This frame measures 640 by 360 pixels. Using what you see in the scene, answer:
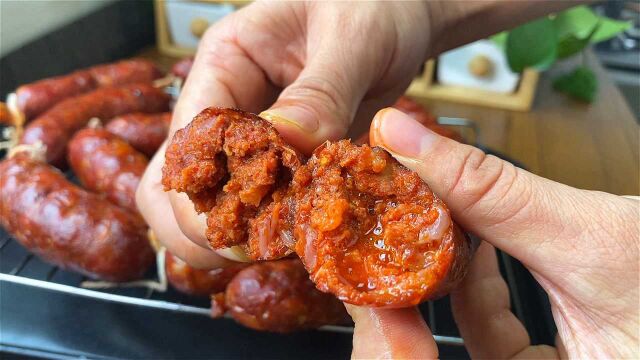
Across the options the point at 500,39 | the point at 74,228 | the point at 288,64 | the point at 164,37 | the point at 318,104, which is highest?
the point at 318,104

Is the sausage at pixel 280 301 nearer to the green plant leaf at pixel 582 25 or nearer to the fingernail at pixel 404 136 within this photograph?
the fingernail at pixel 404 136

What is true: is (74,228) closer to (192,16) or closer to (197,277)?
(197,277)

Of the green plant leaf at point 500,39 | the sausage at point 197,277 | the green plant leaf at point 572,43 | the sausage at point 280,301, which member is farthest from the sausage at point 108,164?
the green plant leaf at point 572,43

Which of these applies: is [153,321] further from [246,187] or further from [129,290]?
[246,187]

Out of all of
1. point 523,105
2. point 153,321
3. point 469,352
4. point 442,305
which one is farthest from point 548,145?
point 153,321

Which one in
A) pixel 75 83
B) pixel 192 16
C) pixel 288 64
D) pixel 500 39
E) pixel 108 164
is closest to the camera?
pixel 288 64

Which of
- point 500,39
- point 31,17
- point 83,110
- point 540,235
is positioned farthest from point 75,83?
point 540,235
